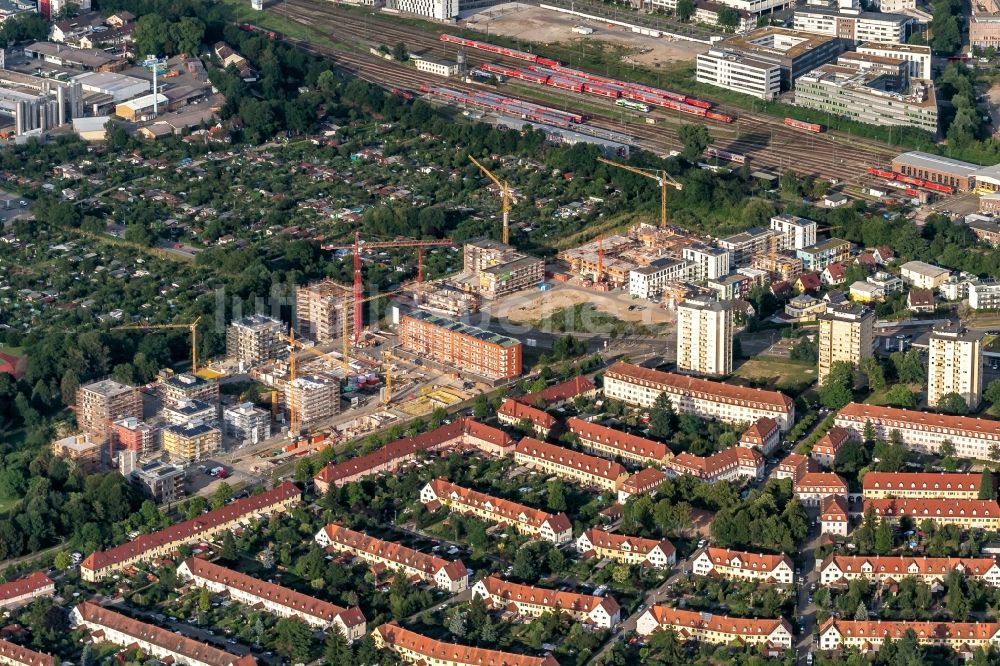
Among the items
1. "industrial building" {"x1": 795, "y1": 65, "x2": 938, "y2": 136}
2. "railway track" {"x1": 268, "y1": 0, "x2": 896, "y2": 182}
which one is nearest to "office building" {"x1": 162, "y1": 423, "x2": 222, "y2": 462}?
"railway track" {"x1": 268, "y1": 0, "x2": 896, "y2": 182}

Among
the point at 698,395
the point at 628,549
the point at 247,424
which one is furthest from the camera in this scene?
the point at 698,395

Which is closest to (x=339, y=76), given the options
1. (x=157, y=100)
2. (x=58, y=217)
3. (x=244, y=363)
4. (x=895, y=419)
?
(x=157, y=100)

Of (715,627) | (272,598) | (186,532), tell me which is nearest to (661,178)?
(186,532)

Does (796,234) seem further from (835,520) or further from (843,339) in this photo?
(835,520)

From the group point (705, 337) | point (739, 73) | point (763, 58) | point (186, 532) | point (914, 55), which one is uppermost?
point (914, 55)

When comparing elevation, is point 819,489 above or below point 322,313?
above

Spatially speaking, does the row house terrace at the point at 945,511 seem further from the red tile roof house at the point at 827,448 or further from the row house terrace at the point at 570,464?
the row house terrace at the point at 570,464
